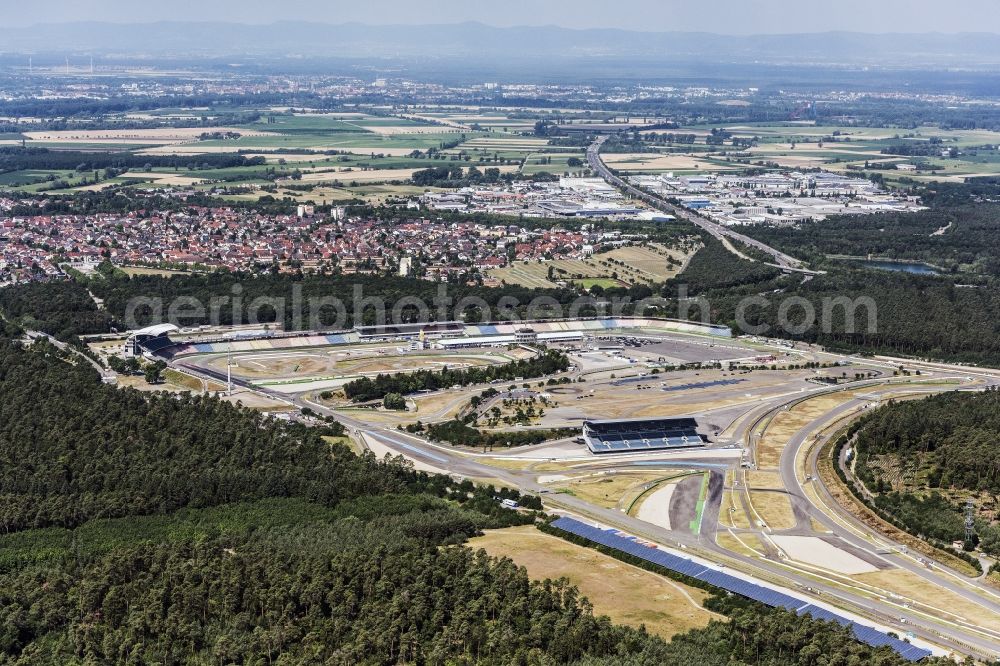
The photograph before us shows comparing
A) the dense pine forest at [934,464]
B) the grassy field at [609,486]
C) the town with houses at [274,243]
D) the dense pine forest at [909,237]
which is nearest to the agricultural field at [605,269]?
the town with houses at [274,243]

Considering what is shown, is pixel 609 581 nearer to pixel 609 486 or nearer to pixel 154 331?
pixel 609 486

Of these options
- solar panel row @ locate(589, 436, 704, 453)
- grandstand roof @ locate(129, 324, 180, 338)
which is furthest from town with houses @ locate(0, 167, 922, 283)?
solar panel row @ locate(589, 436, 704, 453)

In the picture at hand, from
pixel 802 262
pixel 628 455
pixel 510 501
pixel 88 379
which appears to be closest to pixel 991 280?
pixel 802 262

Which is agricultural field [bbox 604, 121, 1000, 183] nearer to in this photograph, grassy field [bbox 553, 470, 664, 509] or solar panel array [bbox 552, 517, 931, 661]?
grassy field [bbox 553, 470, 664, 509]

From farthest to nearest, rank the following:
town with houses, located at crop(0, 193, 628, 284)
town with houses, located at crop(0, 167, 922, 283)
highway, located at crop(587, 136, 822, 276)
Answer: highway, located at crop(587, 136, 822, 276), town with houses, located at crop(0, 167, 922, 283), town with houses, located at crop(0, 193, 628, 284)

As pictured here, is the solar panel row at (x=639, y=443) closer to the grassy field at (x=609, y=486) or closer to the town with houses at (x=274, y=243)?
the grassy field at (x=609, y=486)

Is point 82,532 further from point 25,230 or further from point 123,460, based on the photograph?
point 25,230
